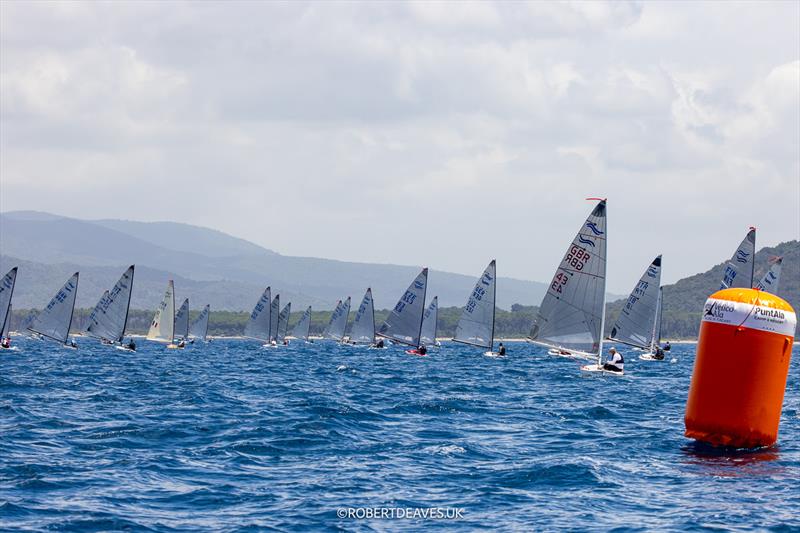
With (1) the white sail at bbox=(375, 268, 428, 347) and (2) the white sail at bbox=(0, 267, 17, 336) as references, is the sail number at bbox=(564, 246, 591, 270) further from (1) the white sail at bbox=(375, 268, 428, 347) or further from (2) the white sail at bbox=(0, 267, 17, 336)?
(2) the white sail at bbox=(0, 267, 17, 336)

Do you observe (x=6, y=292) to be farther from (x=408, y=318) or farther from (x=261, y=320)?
(x=261, y=320)

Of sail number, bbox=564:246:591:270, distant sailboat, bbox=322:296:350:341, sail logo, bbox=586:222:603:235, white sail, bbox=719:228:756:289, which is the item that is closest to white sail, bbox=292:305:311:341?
distant sailboat, bbox=322:296:350:341

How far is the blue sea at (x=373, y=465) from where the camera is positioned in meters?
17.1

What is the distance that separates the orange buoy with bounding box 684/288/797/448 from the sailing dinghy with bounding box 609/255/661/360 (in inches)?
2331

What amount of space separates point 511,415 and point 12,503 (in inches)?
710

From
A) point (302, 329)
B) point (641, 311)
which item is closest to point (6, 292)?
point (641, 311)

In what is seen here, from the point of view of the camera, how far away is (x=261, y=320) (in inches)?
5069

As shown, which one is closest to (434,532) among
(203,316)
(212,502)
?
(212,502)

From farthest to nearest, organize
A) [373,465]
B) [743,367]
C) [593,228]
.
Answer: [593,228] → [743,367] → [373,465]

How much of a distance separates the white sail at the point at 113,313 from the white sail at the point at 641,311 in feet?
128

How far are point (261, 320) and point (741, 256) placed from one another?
68.1 m

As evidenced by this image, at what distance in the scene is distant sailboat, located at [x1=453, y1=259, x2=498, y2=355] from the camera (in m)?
80.0

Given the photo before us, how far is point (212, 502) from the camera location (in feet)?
59.4

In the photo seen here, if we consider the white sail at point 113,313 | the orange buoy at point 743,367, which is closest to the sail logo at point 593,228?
the orange buoy at point 743,367
